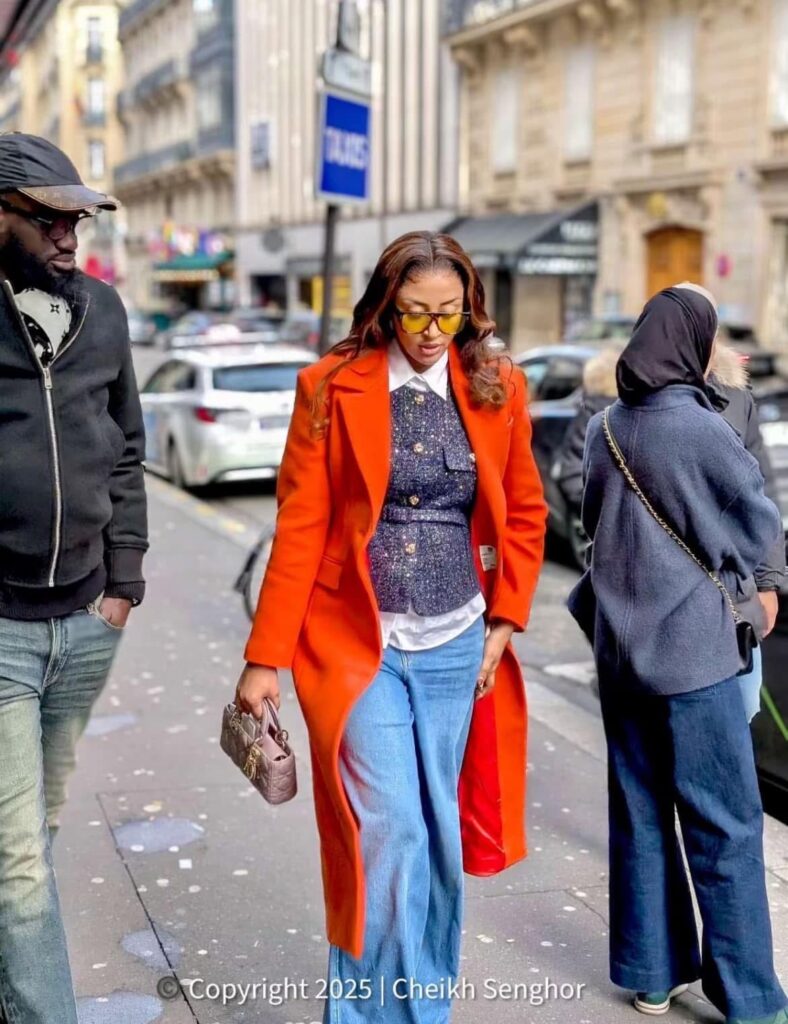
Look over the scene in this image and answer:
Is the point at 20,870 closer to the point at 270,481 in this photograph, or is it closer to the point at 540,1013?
the point at 540,1013

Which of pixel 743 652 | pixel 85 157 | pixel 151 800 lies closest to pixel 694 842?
pixel 743 652

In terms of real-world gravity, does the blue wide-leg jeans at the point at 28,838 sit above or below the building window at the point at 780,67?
below

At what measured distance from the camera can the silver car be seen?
43.9ft

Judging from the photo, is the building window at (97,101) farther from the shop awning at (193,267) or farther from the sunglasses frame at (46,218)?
the sunglasses frame at (46,218)

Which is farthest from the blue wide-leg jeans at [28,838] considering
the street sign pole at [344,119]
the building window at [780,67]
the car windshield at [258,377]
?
the building window at [780,67]

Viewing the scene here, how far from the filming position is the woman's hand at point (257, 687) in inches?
116

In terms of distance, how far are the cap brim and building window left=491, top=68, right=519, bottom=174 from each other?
32.8 m

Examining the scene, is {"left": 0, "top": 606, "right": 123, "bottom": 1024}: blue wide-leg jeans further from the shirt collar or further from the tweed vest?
the shirt collar

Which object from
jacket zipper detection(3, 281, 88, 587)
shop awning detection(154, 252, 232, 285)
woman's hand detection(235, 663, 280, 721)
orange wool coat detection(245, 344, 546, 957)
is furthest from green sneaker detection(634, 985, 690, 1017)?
shop awning detection(154, 252, 232, 285)

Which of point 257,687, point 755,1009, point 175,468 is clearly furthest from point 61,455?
point 175,468

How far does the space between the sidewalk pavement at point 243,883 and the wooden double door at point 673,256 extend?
885 inches

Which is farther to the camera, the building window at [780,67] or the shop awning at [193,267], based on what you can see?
the shop awning at [193,267]

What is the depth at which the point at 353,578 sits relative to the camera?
115 inches

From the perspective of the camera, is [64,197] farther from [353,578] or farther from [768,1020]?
[768,1020]
